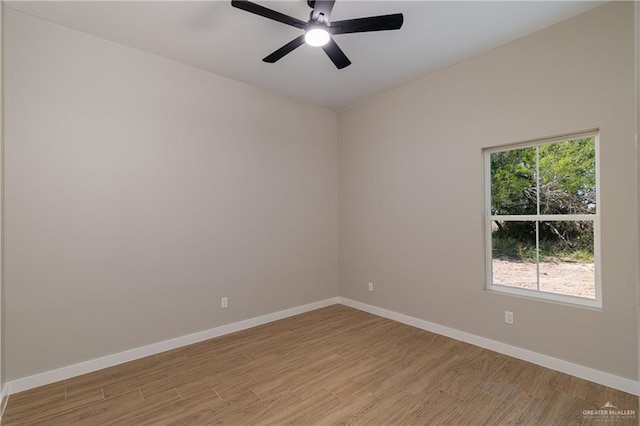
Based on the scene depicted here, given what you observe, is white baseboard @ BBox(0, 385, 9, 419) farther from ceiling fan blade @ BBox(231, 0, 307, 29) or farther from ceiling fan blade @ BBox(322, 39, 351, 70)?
ceiling fan blade @ BBox(322, 39, 351, 70)

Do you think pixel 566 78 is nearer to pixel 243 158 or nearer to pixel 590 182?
pixel 590 182

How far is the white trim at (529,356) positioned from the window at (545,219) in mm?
517

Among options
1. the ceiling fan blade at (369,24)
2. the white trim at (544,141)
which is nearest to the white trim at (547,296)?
the white trim at (544,141)

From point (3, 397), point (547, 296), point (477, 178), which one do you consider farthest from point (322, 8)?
point (3, 397)

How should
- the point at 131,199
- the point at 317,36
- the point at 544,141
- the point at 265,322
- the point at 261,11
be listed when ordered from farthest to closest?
the point at 265,322 < the point at 131,199 < the point at 544,141 < the point at 317,36 < the point at 261,11

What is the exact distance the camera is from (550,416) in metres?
2.01

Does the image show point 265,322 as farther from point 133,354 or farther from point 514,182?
point 514,182

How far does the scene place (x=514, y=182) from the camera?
9.84 ft

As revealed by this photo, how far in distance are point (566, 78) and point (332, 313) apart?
3.56m

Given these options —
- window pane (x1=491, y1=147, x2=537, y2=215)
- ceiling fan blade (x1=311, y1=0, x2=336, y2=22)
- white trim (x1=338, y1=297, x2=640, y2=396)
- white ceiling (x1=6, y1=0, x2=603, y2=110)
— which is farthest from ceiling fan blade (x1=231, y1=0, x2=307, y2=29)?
white trim (x1=338, y1=297, x2=640, y2=396)

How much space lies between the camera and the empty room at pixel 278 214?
2252 millimetres

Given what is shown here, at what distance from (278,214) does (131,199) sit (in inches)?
66.1

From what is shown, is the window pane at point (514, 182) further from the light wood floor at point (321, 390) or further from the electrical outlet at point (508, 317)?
the light wood floor at point (321, 390)

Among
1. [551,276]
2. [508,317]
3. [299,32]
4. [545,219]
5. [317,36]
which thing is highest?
[299,32]
